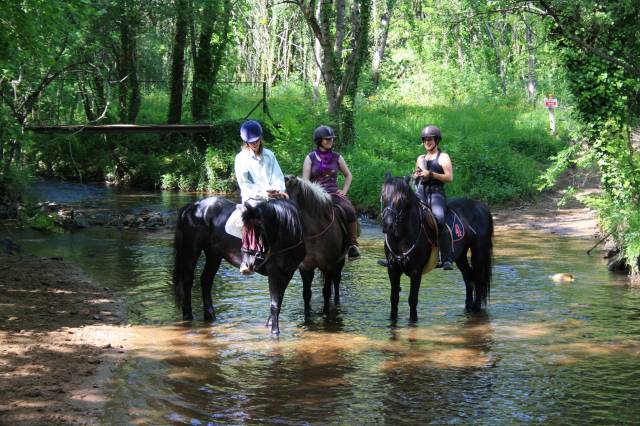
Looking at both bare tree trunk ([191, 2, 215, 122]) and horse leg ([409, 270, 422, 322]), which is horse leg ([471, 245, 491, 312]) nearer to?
horse leg ([409, 270, 422, 322])

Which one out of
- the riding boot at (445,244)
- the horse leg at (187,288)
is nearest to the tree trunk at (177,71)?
the horse leg at (187,288)

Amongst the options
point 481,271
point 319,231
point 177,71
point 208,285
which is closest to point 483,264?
point 481,271

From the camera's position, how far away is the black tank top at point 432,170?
31.6 feet

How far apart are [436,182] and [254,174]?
2.54m

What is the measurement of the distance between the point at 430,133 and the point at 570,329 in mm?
Result: 3055

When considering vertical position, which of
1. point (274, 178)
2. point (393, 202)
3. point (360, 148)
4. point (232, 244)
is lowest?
point (232, 244)

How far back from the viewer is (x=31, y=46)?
10.6 m

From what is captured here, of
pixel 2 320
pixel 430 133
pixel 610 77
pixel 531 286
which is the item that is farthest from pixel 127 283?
pixel 610 77

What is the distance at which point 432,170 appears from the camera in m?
9.68

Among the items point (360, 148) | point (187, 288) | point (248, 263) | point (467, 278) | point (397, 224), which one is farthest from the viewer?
point (360, 148)

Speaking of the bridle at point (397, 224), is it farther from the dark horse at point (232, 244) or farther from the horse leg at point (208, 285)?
the horse leg at point (208, 285)

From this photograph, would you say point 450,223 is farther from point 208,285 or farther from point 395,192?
point 208,285

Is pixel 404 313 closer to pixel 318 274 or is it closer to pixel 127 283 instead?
pixel 318 274

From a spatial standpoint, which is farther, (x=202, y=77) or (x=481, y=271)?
(x=202, y=77)
